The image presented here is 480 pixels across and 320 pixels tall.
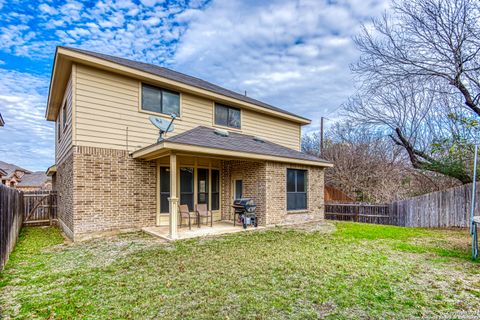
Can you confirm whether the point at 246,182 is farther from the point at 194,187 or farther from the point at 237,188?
the point at 194,187

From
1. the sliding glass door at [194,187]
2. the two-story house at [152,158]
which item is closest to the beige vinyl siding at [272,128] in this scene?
the two-story house at [152,158]

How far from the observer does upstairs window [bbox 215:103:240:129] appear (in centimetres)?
1107

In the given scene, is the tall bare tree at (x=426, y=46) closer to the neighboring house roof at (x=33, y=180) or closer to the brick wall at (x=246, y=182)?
the brick wall at (x=246, y=182)

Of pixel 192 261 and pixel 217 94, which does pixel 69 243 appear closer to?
pixel 192 261

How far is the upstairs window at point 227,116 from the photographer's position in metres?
11.1

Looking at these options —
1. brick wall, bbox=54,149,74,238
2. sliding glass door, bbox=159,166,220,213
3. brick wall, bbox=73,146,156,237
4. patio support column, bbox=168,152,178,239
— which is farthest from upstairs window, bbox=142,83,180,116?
brick wall, bbox=54,149,74,238

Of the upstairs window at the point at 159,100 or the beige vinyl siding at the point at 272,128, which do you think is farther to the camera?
the beige vinyl siding at the point at 272,128

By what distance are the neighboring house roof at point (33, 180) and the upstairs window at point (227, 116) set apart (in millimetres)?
33147

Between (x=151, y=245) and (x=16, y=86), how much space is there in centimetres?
1213

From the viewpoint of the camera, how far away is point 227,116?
37.4ft

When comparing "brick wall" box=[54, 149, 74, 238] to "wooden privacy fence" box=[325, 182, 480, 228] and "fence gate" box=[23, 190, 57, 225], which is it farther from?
"wooden privacy fence" box=[325, 182, 480, 228]

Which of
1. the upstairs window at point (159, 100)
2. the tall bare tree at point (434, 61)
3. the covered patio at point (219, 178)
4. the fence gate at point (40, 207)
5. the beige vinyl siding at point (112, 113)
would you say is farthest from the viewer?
the fence gate at point (40, 207)

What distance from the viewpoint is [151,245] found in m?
6.54

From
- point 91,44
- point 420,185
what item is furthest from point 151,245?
point 420,185
